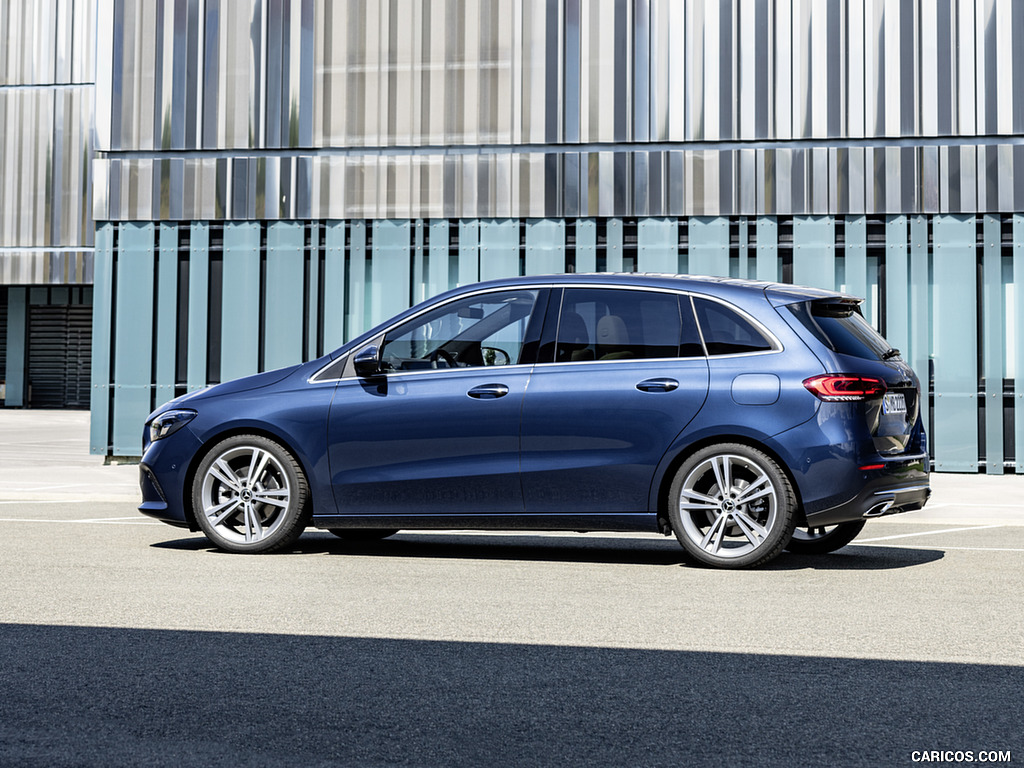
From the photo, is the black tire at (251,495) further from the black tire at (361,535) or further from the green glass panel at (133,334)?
the green glass panel at (133,334)

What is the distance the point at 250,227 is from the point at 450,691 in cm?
1407

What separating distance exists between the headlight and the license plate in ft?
14.1

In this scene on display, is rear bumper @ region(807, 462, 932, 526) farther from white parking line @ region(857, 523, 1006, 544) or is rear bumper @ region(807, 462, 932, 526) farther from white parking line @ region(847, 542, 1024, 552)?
white parking line @ region(857, 523, 1006, 544)

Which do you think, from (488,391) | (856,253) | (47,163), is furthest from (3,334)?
(488,391)

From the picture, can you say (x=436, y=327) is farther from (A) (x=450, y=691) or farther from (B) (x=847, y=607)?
(A) (x=450, y=691)

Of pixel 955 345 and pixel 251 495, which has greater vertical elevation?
pixel 955 345

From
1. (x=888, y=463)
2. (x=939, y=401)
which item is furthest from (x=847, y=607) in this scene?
(x=939, y=401)

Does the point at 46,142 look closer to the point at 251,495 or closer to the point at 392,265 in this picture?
the point at 392,265

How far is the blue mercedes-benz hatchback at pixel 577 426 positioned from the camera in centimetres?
768

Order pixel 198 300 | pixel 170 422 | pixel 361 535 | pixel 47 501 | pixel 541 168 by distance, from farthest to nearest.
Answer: pixel 198 300
pixel 541 168
pixel 47 501
pixel 361 535
pixel 170 422

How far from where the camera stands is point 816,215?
16.9 meters

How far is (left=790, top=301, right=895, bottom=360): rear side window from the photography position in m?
7.83

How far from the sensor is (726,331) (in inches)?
313

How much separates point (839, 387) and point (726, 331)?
0.75 meters
